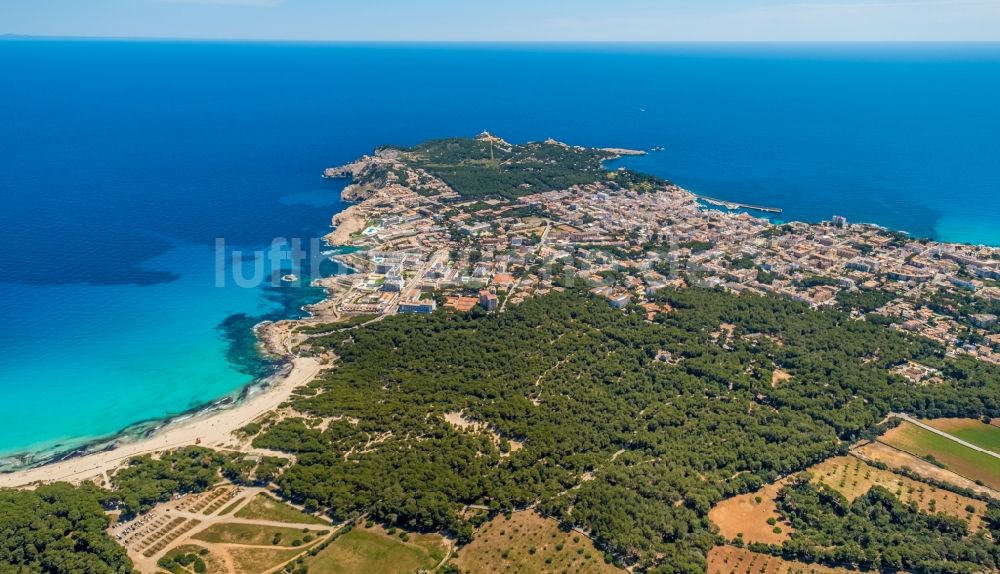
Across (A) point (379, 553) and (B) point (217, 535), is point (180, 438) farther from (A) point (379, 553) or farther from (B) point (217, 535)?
(A) point (379, 553)

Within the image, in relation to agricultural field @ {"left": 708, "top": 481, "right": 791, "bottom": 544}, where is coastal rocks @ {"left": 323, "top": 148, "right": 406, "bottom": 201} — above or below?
above

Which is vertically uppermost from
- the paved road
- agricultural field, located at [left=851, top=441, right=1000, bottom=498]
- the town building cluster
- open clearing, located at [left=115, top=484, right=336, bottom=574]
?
the town building cluster

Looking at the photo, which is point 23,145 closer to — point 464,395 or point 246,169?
point 246,169

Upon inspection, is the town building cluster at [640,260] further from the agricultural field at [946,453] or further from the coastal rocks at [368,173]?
the agricultural field at [946,453]

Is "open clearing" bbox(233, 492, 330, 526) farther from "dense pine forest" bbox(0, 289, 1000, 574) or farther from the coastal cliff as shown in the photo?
the coastal cliff

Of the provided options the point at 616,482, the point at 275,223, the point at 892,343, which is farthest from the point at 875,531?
the point at 275,223

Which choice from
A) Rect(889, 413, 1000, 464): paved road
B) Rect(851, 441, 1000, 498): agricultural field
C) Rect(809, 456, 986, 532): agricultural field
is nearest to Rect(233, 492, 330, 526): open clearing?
Rect(809, 456, 986, 532): agricultural field
